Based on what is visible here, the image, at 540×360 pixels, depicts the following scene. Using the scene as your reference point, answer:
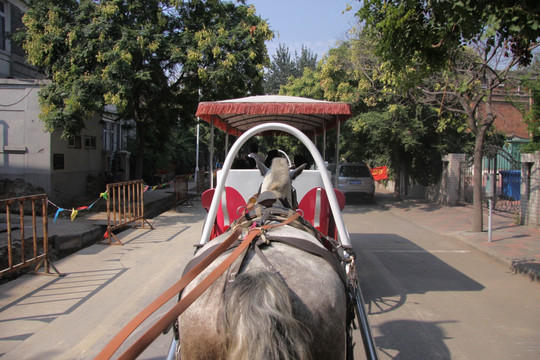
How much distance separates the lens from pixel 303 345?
1.55 metres

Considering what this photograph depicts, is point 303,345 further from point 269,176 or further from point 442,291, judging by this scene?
point 442,291

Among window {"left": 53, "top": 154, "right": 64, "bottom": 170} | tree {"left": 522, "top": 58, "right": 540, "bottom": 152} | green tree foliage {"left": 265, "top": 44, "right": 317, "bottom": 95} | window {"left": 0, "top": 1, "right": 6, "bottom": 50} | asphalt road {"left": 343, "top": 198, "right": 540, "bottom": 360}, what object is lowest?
asphalt road {"left": 343, "top": 198, "right": 540, "bottom": 360}

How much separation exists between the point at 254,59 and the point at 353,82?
523 centimetres

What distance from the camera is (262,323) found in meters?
1.49

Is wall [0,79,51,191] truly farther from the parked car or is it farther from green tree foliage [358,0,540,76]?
green tree foliage [358,0,540,76]

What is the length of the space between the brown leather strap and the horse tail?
0.30m

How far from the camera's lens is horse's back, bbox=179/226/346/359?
1.68 m

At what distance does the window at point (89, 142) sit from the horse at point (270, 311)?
1528cm

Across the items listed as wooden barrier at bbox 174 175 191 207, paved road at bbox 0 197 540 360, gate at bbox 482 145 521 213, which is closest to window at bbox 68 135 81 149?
wooden barrier at bbox 174 175 191 207

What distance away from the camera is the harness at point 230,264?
157 centimetres

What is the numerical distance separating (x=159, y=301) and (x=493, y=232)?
32.3 feet

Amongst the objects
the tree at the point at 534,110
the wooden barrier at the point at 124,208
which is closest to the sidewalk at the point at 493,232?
the tree at the point at 534,110

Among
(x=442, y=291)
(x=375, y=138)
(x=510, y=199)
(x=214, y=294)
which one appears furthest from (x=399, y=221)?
(x=214, y=294)

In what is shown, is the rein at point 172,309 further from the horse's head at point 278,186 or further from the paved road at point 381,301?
the paved road at point 381,301
